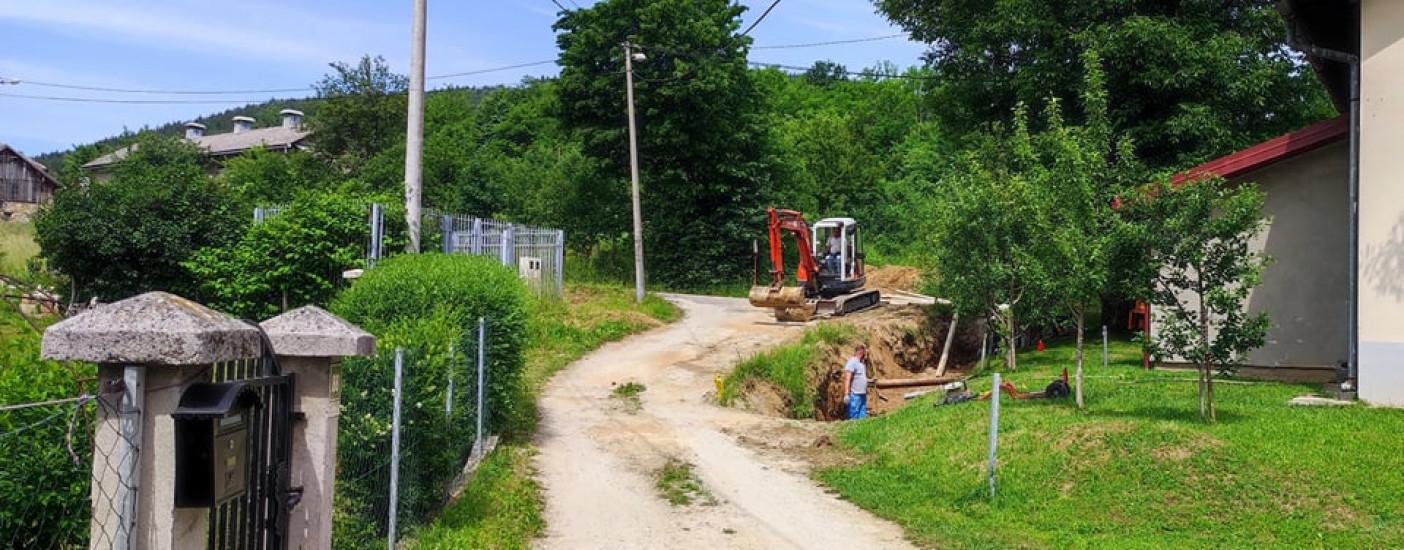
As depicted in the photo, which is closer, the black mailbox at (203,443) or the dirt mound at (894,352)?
the black mailbox at (203,443)

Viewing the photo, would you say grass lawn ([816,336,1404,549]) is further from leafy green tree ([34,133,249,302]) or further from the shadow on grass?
leafy green tree ([34,133,249,302])

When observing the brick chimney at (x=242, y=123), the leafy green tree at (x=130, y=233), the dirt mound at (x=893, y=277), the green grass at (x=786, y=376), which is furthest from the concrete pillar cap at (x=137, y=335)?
the brick chimney at (x=242, y=123)

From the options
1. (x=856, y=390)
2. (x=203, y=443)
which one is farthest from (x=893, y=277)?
(x=203, y=443)

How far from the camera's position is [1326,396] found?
14.3 m

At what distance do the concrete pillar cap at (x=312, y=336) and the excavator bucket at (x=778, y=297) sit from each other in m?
22.0

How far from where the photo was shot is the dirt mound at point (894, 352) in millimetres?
21266

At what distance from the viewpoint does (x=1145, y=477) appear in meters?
9.87

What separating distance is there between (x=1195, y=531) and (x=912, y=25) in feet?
77.9

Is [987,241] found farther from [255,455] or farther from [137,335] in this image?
[137,335]

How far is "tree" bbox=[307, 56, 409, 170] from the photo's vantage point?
43438mm

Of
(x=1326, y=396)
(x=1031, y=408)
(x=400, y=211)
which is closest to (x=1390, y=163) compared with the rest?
(x=1326, y=396)

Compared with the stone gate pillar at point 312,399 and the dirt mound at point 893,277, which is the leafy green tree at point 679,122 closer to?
the dirt mound at point 893,277

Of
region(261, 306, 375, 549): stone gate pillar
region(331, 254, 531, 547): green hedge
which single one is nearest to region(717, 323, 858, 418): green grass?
region(331, 254, 531, 547): green hedge

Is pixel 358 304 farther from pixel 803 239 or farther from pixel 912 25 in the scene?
pixel 912 25
